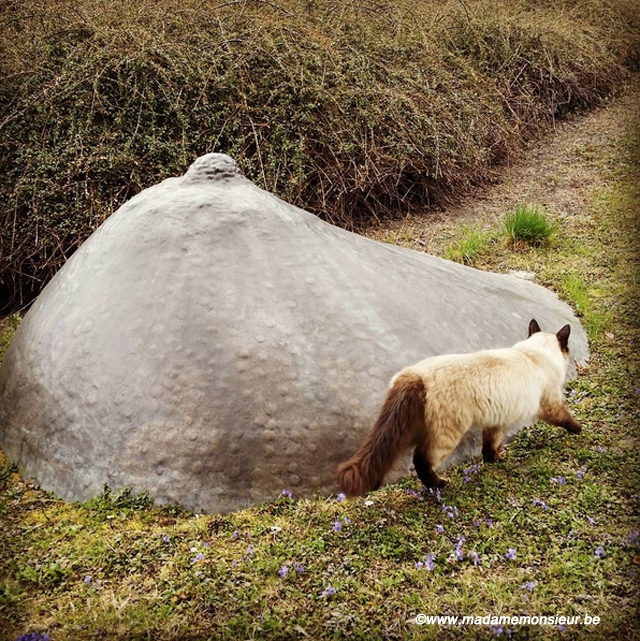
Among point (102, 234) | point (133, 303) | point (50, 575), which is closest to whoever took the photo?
point (50, 575)

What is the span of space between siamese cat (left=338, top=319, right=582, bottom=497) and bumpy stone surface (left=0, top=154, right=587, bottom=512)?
1.03 ft

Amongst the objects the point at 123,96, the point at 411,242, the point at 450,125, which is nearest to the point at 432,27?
the point at 450,125

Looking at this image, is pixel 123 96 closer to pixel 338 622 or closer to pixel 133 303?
pixel 133 303

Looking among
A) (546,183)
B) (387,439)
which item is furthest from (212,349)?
(546,183)

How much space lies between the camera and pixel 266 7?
275 inches

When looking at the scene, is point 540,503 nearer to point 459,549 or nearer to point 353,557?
point 459,549

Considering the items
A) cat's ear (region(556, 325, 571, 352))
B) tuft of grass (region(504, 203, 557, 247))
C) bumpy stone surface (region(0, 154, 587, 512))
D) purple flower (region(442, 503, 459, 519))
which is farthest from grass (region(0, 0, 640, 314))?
purple flower (region(442, 503, 459, 519))

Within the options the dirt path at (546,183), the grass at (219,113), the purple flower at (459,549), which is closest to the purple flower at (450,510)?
the purple flower at (459,549)

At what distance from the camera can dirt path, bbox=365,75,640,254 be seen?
5988 millimetres

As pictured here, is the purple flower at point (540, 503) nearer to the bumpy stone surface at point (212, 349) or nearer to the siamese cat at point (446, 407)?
the siamese cat at point (446, 407)

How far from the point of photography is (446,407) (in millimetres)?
2283

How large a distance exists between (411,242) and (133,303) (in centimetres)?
355

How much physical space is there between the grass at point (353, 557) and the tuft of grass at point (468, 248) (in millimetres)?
2482

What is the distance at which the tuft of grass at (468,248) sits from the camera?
202 inches
